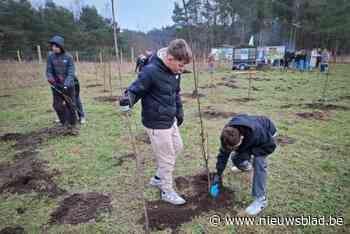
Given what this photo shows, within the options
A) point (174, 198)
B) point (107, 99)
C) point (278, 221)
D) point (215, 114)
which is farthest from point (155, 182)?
point (107, 99)

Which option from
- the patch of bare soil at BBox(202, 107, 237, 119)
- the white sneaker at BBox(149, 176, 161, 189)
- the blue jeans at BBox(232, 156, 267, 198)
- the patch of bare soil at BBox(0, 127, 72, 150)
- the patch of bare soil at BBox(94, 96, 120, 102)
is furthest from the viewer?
the patch of bare soil at BBox(94, 96, 120, 102)

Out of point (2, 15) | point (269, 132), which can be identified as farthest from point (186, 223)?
point (2, 15)

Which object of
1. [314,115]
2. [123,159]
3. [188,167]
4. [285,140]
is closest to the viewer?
[188,167]

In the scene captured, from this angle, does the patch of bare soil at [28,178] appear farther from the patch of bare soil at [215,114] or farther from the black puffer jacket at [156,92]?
the patch of bare soil at [215,114]

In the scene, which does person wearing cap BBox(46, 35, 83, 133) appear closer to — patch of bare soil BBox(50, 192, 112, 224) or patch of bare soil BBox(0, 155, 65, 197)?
patch of bare soil BBox(0, 155, 65, 197)

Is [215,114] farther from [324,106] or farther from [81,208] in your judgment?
[81,208]

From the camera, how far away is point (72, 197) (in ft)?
8.79

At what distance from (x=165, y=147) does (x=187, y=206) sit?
718 mm

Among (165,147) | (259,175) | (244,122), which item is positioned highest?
(244,122)

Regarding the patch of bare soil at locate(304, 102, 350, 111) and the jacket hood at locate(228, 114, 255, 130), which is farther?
the patch of bare soil at locate(304, 102, 350, 111)

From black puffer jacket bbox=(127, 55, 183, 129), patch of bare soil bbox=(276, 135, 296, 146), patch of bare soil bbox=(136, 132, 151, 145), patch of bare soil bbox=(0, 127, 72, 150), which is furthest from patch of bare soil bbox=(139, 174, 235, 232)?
patch of bare soil bbox=(0, 127, 72, 150)

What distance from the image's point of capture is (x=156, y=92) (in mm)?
2143

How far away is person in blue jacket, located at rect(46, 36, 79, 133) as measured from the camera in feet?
14.1

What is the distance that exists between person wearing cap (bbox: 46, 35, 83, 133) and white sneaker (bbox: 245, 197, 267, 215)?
3.66 metres
